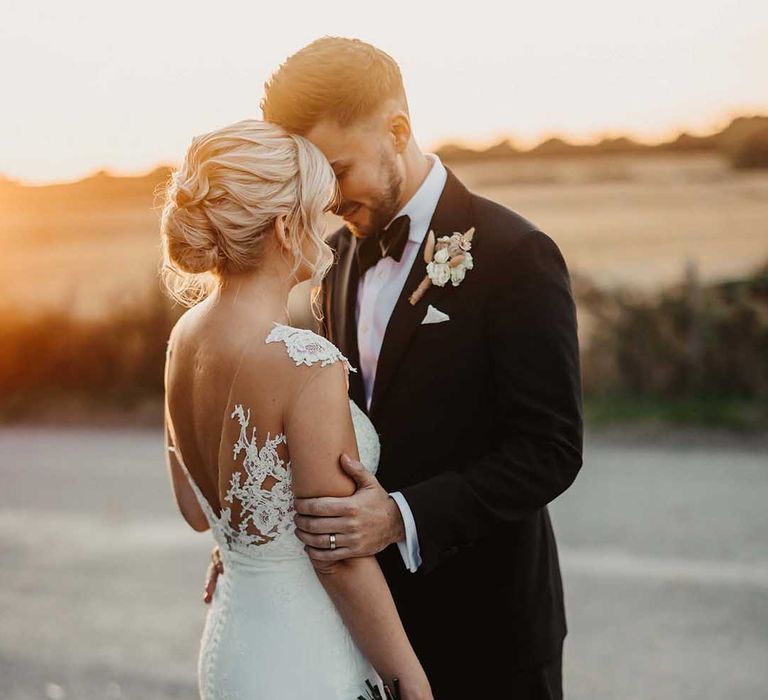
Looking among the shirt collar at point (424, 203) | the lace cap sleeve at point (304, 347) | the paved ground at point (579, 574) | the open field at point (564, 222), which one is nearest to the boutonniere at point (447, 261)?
the shirt collar at point (424, 203)

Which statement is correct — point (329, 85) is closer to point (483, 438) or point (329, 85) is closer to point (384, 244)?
point (384, 244)

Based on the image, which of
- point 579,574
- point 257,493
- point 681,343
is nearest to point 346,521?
point 257,493

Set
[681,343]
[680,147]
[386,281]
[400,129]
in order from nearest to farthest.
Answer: [400,129] < [386,281] < [681,343] < [680,147]

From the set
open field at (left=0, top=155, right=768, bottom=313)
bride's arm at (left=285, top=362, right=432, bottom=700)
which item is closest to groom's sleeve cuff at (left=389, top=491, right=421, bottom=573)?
bride's arm at (left=285, top=362, right=432, bottom=700)

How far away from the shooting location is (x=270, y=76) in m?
2.46

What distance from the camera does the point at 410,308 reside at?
2438 millimetres

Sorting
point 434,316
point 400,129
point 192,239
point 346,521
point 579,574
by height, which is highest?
point 400,129

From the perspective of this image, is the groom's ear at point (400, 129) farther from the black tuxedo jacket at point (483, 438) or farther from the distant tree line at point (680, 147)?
the distant tree line at point (680, 147)

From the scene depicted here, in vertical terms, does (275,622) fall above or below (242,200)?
below

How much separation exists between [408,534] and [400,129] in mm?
1056

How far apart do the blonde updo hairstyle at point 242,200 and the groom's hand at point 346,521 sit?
0.46 meters

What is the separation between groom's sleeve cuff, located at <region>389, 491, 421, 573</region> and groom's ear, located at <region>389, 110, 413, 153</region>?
93cm

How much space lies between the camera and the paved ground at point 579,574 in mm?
4473

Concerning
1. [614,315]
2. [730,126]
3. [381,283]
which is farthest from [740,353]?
[381,283]
